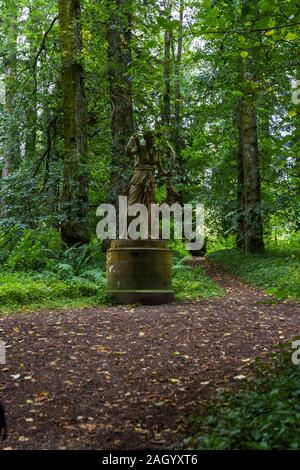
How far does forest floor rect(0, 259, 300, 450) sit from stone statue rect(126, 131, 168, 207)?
8.46 ft

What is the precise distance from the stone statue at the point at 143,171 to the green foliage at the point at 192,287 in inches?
86.8

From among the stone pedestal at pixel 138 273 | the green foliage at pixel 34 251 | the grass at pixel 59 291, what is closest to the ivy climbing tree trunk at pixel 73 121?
the green foliage at pixel 34 251

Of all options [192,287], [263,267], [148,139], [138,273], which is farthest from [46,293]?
[263,267]

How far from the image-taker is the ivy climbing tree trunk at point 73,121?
45.8ft

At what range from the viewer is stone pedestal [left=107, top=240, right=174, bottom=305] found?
10.3m

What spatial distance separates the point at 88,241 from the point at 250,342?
8.55 metres

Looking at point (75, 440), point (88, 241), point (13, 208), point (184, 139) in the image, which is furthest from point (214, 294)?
point (184, 139)

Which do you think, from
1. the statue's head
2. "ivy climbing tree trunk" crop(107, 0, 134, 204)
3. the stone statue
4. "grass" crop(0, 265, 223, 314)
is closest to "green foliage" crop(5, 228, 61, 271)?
"grass" crop(0, 265, 223, 314)

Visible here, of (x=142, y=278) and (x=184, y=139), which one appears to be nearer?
(x=142, y=278)

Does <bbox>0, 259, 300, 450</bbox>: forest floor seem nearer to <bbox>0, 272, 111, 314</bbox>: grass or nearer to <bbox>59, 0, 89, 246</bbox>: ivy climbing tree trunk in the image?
<bbox>0, 272, 111, 314</bbox>: grass

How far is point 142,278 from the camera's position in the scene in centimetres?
1045

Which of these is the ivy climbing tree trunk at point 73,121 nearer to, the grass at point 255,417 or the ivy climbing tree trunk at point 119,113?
the ivy climbing tree trunk at point 119,113

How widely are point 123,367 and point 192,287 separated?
6.20m
